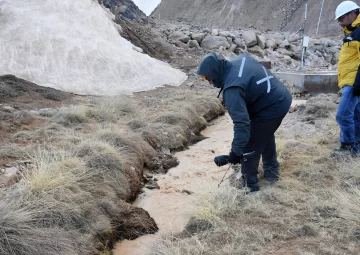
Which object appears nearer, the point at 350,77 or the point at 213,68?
the point at 213,68

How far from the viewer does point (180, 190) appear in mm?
5566

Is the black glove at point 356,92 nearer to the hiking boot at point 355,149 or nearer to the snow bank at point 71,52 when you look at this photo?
the hiking boot at point 355,149

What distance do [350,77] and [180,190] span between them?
111 inches

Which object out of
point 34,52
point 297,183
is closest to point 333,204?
point 297,183

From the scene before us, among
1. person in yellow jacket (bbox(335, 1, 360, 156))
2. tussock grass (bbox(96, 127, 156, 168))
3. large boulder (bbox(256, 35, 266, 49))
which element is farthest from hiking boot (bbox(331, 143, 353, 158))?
large boulder (bbox(256, 35, 266, 49))

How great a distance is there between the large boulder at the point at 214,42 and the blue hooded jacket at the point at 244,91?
16299 mm

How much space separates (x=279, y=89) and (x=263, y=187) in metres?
1.25

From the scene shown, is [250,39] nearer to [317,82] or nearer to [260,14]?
[317,82]

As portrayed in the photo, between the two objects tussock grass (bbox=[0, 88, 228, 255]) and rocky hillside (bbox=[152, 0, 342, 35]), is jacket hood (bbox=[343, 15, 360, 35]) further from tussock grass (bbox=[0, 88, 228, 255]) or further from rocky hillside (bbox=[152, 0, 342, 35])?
rocky hillside (bbox=[152, 0, 342, 35])

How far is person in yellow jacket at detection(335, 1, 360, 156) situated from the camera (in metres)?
4.50

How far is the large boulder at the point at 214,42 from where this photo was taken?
20.0 m

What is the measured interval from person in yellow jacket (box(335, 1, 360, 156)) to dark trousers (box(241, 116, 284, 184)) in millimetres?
1106

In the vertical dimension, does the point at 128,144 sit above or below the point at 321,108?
below

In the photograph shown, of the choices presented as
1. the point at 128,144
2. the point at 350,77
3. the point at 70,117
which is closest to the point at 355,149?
the point at 350,77
